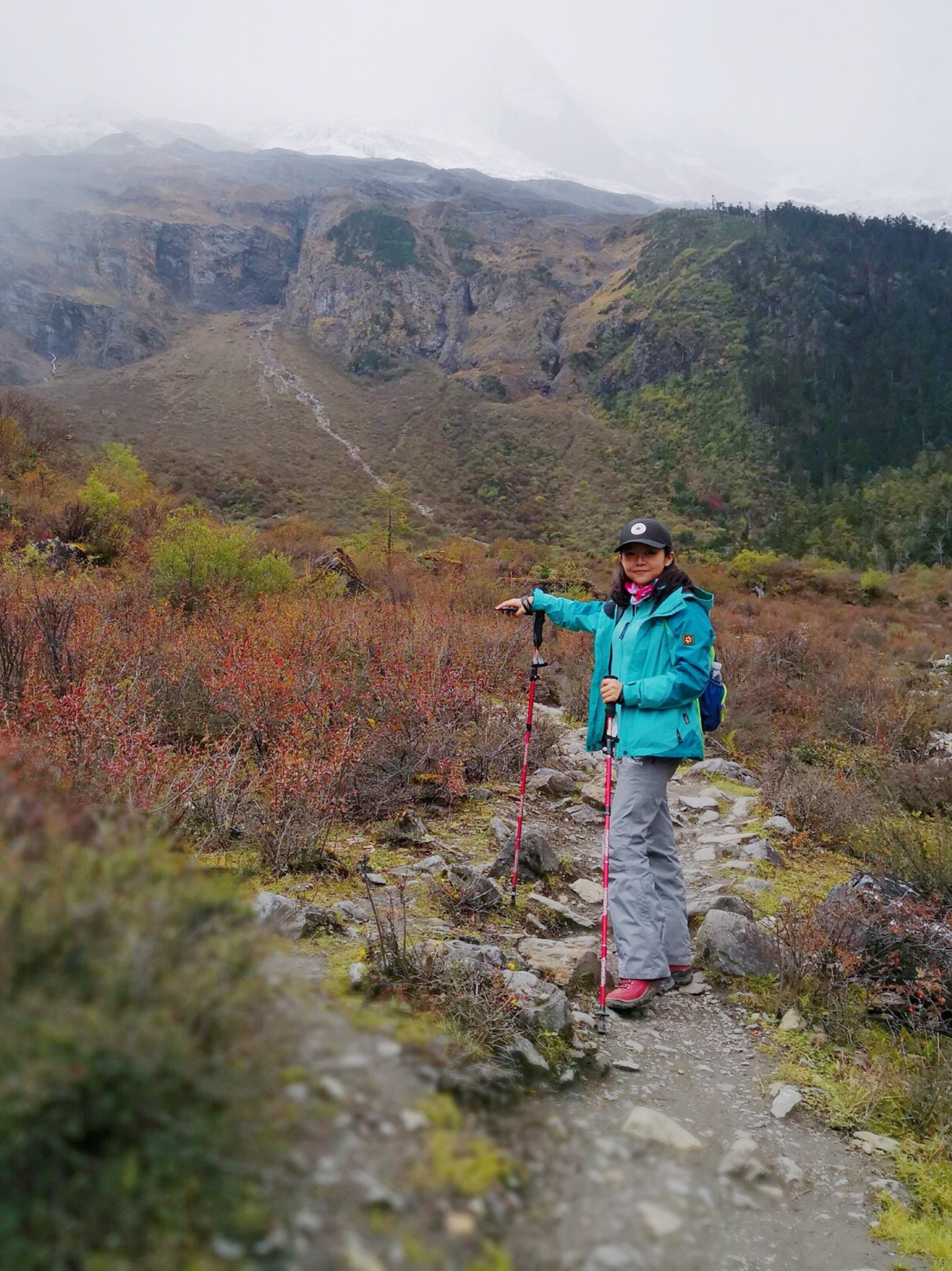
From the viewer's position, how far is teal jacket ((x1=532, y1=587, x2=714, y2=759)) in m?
3.02

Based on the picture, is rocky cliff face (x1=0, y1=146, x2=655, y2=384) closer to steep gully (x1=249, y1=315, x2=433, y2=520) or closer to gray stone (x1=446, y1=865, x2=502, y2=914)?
steep gully (x1=249, y1=315, x2=433, y2=520)

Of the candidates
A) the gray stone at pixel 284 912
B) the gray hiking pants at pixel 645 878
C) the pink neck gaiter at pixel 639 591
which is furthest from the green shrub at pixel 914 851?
the gray stone at pixel 284 912

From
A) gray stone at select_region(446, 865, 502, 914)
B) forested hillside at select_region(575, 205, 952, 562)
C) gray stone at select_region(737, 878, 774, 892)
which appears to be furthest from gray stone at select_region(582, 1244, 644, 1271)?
forested hillside at select_region(575, 205, 952, 562)

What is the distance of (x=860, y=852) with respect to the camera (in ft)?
17.0

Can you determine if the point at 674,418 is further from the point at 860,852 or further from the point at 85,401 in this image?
the point at 860,852

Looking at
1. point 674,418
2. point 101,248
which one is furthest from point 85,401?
point 674,418

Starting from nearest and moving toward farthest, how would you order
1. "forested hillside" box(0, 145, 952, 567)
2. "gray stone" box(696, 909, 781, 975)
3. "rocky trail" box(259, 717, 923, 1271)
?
1. "rocky trail" box(259, 717, 923, 1271)
2. "gray stone" box(696, 909, 781, 975)
3. "forested hillside" box(0, 145, 952, 567)

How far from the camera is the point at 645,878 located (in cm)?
317

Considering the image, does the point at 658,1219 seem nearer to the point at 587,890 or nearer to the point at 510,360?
the point at 587,890

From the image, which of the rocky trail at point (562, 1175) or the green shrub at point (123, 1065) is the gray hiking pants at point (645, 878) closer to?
the rocky trail at point (562, 1175)

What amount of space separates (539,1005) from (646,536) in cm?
194

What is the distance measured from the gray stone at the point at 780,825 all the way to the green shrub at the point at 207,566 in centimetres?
618

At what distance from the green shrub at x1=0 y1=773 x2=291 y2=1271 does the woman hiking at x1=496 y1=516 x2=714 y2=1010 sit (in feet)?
8.50

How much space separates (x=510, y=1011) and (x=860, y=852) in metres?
3.89
